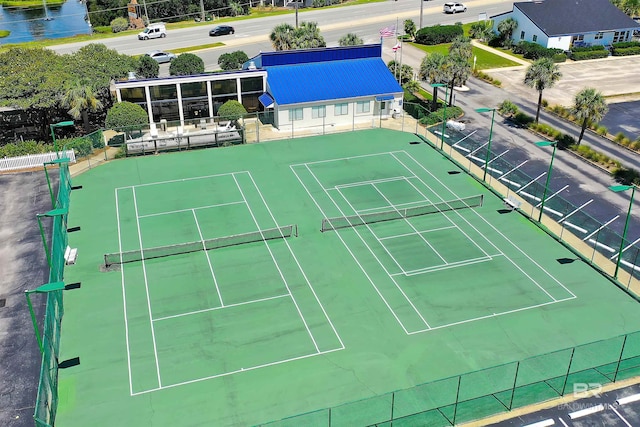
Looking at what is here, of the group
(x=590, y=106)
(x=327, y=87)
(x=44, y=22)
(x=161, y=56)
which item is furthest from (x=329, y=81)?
(x=44, y=22)

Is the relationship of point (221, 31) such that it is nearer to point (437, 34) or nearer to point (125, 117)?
point (437, 34)

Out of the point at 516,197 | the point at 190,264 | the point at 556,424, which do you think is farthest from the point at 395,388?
the point at 516,197

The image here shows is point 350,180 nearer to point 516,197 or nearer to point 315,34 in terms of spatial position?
point 516,197

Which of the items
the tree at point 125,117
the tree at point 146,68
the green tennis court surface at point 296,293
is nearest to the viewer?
the green tennis court surface at point 296,293

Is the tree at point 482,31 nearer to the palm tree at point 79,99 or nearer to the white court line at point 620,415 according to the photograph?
the palm tree at point 79,99

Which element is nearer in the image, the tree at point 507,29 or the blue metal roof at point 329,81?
the blue metal roof at point 329,81

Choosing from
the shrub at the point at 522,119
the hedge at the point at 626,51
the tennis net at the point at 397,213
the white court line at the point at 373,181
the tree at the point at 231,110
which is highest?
the tree at the point at 231,110

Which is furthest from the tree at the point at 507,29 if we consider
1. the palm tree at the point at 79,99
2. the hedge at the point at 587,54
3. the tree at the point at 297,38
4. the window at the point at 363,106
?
the palm tree at the point at 79,99
